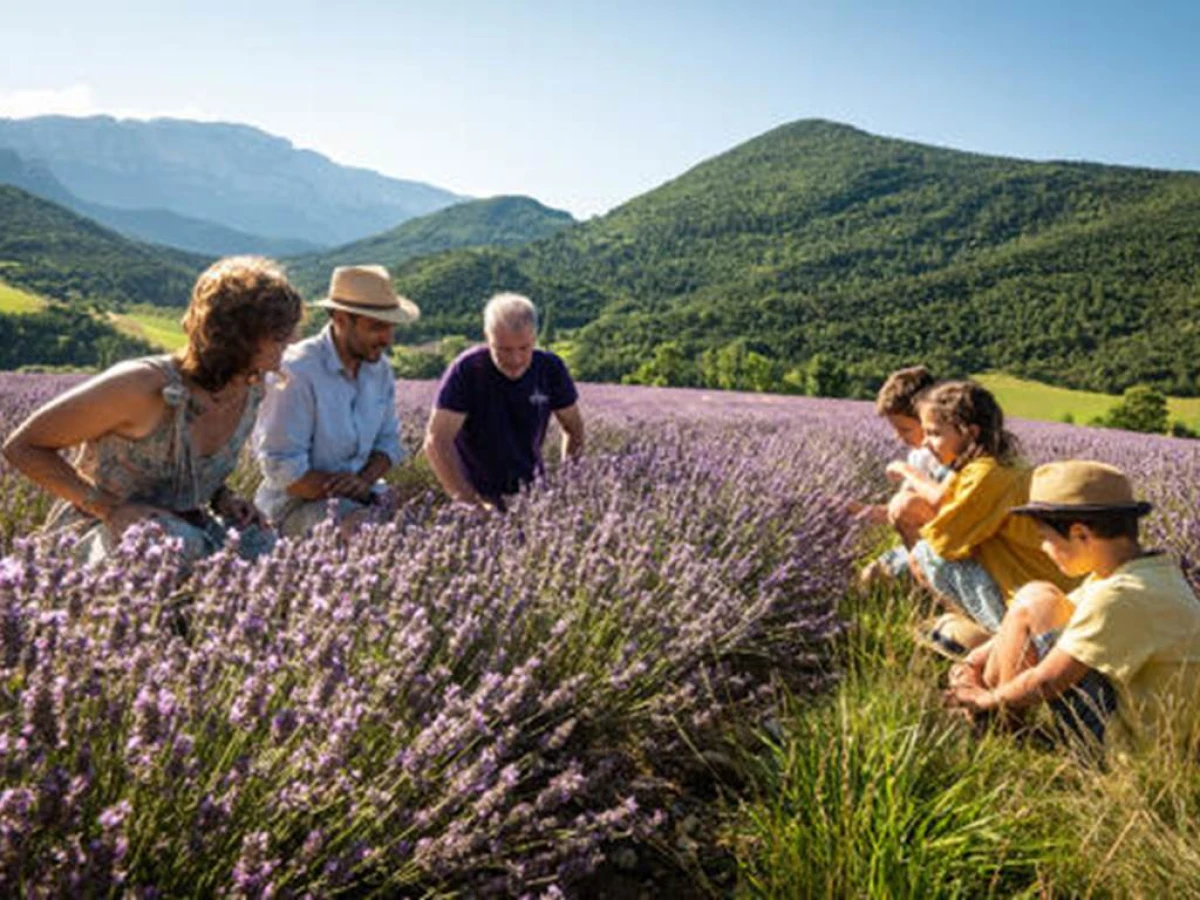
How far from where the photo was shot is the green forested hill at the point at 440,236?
141000mm

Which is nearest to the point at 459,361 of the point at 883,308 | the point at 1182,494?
the point at 1182,494

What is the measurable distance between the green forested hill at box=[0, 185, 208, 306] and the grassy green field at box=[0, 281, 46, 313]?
5.32 meters

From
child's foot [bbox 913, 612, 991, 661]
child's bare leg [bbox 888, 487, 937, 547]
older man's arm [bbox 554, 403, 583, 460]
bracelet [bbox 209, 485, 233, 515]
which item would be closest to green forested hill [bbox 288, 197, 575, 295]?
older man's arm [bbox 554, 403, 583, 460]


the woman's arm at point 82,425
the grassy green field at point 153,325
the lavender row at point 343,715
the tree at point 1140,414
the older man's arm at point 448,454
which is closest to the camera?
the lavender row at point 343,715

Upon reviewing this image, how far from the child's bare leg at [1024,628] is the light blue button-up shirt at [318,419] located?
2328mm

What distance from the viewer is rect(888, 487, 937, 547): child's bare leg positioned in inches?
126

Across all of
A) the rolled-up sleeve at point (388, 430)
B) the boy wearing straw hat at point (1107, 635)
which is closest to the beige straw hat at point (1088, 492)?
the boy wearing straw hat at point (1107, 635)

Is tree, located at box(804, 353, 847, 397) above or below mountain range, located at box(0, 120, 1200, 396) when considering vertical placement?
below

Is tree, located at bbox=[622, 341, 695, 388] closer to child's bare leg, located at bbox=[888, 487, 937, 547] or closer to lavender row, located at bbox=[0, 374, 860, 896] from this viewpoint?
child's bare leg, located at bbox=[888, 487, 937, 547]

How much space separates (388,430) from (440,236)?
17774cm

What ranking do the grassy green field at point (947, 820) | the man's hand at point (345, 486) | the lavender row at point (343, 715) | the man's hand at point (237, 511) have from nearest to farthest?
1. the lavender row at point (343, 715)
2. the grassy green field at point (947, 820)
3. the man's hand at point (237, 511)
4. the man's hand at point (345, 486)

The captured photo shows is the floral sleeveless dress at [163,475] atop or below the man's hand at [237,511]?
atop

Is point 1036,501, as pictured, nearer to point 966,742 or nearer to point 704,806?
point 966,742

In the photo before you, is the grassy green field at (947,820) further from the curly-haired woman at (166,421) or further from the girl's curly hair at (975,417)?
the curly-haired woman at (166,421)
